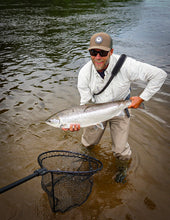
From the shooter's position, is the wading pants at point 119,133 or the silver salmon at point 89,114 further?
the wading pants at point 119,133

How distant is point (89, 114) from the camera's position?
114 inches

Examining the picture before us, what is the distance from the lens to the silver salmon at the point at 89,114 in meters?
2.83

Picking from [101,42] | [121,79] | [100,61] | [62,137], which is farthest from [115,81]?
[62,137]

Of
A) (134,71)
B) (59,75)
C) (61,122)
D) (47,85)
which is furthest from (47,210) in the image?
(59,75)

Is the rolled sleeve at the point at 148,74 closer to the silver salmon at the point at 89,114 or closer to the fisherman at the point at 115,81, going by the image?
the fisherman at the point at 115,81

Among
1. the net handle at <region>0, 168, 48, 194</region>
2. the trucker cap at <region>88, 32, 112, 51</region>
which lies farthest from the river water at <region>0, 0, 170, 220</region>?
the trucker cap at <region>88, 32, 112, 51</region>

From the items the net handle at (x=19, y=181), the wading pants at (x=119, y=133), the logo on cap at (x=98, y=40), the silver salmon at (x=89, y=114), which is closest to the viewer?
the net handle at (x=19, y=181)

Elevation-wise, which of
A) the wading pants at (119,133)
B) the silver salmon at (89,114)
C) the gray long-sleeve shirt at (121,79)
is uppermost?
the gray long-sleeve shirt at (121,79)

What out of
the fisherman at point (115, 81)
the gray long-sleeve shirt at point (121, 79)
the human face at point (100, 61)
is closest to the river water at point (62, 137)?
the fisherman at point (115, 81)

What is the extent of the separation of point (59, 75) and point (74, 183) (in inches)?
224

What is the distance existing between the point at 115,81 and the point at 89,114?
0.72 metres

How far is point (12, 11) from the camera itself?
65.5 feet

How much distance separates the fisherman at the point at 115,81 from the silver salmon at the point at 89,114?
119 millimetres

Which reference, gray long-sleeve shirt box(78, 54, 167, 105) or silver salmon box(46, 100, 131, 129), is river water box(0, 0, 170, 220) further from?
gray long-sleeve shirt box(78, 54, 167, 105)
